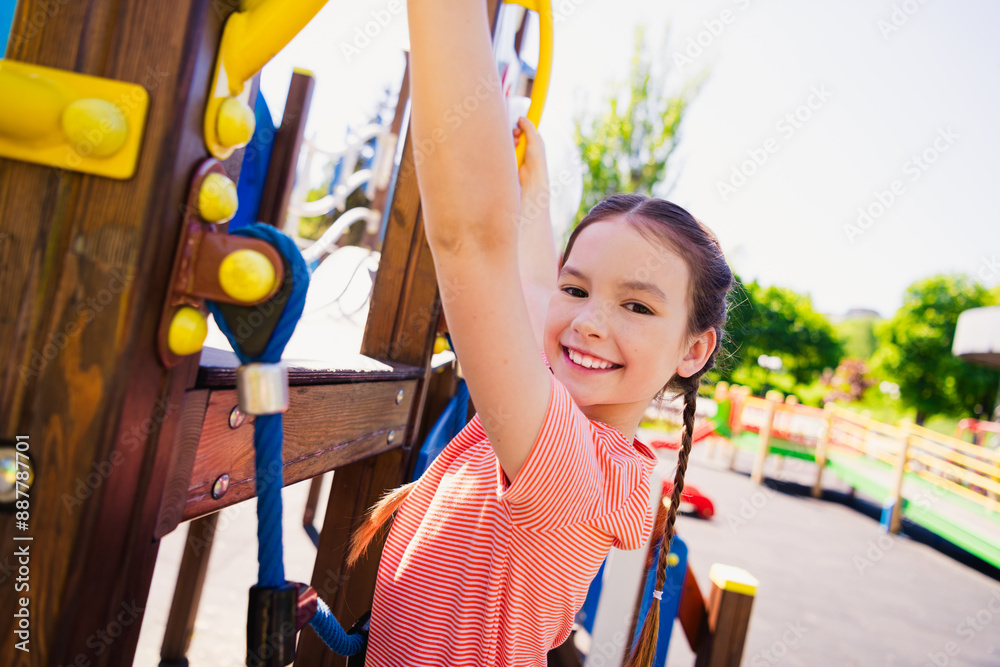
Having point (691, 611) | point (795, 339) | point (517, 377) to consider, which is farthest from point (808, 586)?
point (795, 339)

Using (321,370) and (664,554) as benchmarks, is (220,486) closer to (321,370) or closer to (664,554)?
(321,370)

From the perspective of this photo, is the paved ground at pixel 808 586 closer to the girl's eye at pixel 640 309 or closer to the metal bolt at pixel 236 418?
the metal bolt at pixel 236 418

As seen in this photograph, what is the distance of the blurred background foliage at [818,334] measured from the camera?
9.34 m

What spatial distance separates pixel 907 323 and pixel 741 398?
Result: 14.4 metres

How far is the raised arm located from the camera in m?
0.51

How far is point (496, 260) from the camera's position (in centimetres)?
56

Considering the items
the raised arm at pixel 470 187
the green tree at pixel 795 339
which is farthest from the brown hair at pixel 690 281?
the green tree at pixel 795 339

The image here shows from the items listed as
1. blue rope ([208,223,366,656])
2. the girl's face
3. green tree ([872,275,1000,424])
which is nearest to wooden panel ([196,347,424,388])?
blue rope ([208,223,366,656])

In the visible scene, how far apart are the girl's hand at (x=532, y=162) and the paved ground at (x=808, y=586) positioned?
243 cm

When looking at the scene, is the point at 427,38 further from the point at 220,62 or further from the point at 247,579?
the point at 247,579

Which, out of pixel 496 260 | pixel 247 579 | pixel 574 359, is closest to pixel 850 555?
pixel 247 579

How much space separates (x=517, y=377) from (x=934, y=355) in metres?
23.8

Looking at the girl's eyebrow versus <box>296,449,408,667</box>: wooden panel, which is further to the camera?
<box>296,449,408,667</box>: wooden panel

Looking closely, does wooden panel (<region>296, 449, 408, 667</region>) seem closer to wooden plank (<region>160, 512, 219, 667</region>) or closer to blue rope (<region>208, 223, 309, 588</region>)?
blue rope (<region>208, 223, 309, 588</region>)
